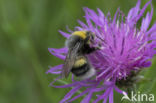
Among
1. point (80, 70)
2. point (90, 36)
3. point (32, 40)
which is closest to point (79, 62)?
point (80, 70)

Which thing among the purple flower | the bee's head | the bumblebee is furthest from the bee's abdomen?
the bee's head

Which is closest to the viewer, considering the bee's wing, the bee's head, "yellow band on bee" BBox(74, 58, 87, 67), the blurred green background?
the bee's wing

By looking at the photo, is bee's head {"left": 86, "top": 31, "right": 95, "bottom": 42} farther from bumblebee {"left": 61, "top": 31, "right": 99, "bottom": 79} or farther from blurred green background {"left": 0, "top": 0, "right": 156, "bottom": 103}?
blurred green background {"left": 0, "top": 0, "right": 156, "bottom": 103}

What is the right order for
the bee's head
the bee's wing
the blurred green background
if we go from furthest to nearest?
the blurred green background → the bee's head → the bee's wing

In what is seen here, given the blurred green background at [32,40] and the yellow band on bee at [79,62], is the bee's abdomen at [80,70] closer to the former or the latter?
the yellow band on bee at [79,62]

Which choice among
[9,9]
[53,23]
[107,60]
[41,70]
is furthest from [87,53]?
[9,9]

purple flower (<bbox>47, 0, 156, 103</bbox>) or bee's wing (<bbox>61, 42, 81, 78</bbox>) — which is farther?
purple flower (<bbox>47, 0, 156, 103</bbox>)

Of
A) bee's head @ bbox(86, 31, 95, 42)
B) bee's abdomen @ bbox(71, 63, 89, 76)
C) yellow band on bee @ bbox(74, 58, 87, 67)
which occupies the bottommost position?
bee's abdomen @ bbox(71, 63, 89, 76)

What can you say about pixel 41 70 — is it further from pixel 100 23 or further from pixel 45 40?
pixel 100 23
